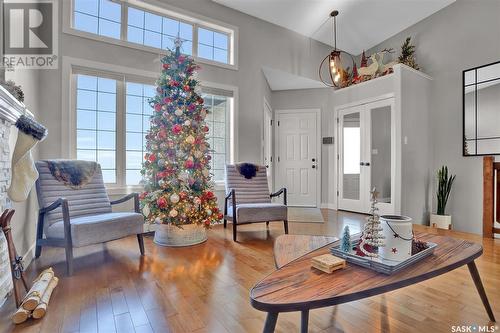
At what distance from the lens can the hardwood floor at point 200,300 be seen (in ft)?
4.95

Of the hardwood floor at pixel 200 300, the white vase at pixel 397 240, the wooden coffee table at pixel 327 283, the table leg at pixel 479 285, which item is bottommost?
the hardwood floor at pixel 200 300

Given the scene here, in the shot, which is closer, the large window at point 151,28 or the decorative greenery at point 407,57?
the large window at point 151,28

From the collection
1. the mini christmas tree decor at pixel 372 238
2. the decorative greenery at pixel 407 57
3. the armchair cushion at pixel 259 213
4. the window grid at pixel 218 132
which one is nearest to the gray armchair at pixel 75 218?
the armchair cushion at pixel 259 213

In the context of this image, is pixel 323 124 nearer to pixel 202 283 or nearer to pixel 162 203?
pixel 162 203

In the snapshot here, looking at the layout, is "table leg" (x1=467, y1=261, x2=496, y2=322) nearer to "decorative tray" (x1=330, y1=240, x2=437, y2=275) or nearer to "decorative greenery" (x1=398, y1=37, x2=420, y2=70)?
"decorative tray" (x1=330, y1=240, x2=437, y2=275)

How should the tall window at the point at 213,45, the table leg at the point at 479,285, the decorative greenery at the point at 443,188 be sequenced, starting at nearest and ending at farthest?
the table leg at the point at 479,285 → the decorative greenery at the point at 443,188 → the tall window at the point at 213,45

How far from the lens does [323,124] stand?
227 inches

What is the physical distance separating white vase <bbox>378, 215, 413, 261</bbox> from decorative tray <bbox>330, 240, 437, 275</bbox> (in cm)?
3

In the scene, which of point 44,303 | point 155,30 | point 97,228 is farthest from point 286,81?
point 44,303

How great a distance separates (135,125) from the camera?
3.76 meters

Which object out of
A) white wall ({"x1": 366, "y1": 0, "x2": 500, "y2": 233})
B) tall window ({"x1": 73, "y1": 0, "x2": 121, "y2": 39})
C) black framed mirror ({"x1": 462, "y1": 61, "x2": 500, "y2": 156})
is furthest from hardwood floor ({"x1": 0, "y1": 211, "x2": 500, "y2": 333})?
tall window ({"x1": 73, "y1": 0, "x2": 121, "y2": 39})

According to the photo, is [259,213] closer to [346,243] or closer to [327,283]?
[346,243]

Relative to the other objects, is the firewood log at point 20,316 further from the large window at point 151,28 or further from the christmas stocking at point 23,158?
the large window at point 151,28

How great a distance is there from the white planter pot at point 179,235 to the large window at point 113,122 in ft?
2.31
